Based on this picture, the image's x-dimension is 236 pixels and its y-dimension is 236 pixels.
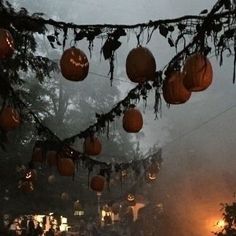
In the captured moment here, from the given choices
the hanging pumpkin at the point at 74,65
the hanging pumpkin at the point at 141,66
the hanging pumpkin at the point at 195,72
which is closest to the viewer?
the hanging pumpkin at the point at 195,72

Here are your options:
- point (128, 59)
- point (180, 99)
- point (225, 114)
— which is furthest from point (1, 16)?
point (225, 114)

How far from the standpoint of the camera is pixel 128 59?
13.7ft

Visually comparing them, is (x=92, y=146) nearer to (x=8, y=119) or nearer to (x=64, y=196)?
(x=8, y=119)

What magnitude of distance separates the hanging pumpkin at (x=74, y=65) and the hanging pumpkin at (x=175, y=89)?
2.80 feet

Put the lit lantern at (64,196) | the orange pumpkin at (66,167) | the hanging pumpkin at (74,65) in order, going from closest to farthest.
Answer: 1. the hanging pumpkin at (74,65)
2. the orange pumpkin at (66,167)
3. the lit lantern at (64,196)

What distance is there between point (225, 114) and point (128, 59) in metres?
36.1

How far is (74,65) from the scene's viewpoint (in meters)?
4.46

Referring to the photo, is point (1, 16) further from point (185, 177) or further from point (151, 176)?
point (185, 177)

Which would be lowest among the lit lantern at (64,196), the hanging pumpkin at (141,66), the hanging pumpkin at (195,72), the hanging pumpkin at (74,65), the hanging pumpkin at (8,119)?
the hanging pumpkin at (195,72)

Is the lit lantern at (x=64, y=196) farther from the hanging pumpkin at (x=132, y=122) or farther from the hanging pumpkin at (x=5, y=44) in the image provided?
the hanging pumpkin at (x=5, y=44)

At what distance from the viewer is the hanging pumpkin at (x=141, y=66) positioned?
3.99m

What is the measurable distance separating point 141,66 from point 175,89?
0.40 meters

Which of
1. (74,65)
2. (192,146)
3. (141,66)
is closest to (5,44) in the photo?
(74,65)

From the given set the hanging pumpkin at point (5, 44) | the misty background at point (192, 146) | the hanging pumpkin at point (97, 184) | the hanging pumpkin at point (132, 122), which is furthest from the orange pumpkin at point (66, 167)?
the misty background at point (192, 146)
